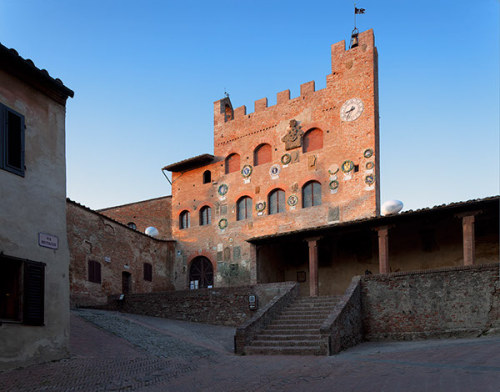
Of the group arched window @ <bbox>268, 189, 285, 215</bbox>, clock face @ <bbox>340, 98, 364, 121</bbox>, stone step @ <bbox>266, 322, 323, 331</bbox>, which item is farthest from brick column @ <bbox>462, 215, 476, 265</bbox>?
arched window @ <bbox>268, 189, 285, 215</bbox>

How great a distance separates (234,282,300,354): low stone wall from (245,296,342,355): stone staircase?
0.40ft

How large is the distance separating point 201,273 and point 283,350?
45.1ft

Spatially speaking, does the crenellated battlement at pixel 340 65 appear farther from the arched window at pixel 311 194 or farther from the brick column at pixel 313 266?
the brick column at pixel 313 266

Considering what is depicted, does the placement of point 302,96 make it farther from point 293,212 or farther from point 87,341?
point 87,341

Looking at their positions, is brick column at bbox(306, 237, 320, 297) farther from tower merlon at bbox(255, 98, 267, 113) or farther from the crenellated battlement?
tower merlon at bbox(255, 98, 267, 113)

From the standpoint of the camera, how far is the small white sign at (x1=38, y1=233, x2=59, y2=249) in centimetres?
943

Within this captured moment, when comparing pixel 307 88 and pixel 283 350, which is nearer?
pixel 283 350

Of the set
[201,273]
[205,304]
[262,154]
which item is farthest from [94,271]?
[262,154]

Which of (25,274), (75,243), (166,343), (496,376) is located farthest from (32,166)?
(75,243)

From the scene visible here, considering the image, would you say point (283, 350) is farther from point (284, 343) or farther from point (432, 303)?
point (432, 303)

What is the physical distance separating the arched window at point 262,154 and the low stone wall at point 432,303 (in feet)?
35.7

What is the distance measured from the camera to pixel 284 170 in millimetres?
23250

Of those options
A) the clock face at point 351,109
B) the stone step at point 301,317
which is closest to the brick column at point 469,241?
the stone step at point 301,317

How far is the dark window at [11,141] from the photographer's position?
8.85 m
